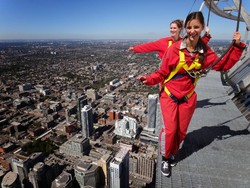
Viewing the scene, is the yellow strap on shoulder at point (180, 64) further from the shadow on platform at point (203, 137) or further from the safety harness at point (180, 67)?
the shadow on platform at point (203, 137)

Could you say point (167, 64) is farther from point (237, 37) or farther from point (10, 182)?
point (10, 182)

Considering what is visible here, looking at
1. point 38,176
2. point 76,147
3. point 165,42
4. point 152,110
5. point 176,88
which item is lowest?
point 76,147

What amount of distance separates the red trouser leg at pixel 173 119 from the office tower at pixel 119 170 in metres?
6.70

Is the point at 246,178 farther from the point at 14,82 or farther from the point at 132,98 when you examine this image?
the point at 14,82

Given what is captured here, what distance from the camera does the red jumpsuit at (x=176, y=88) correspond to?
1325 millimetres

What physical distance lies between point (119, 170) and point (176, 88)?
7.17 metres

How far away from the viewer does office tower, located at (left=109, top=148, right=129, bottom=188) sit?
7.83m

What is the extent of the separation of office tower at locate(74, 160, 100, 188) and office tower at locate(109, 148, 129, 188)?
1067mm

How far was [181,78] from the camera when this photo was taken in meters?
1.38

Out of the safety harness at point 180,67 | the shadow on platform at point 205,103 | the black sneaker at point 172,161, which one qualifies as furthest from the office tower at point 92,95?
the safety harness at point 180,67

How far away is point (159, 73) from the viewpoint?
1.35m

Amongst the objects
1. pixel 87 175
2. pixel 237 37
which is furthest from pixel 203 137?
pixel 87 175

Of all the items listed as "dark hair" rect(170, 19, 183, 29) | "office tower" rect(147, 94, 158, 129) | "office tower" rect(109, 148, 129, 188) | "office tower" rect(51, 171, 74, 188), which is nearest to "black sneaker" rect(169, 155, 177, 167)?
"dark hair" rect(170, 19, 183, 29)

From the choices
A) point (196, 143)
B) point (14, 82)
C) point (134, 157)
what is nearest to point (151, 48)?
point (196, 143)
